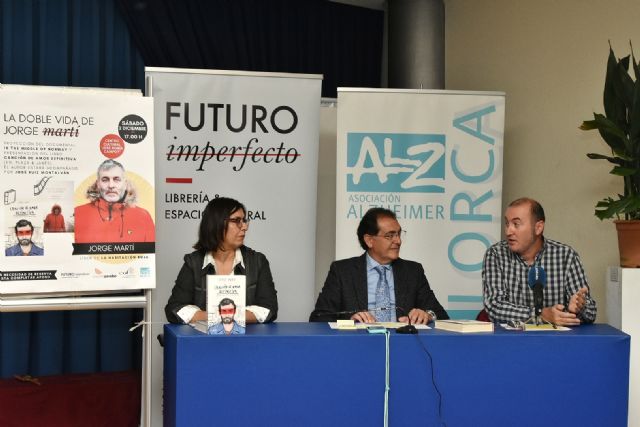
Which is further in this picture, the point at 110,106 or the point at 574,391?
the point at 110,106

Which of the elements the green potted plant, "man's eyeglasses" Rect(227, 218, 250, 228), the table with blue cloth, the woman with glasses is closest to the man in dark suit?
the woman with glasses

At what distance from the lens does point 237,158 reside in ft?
16.5

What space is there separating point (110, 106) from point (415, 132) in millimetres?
2057

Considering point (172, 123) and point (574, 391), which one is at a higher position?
point (172, 123)

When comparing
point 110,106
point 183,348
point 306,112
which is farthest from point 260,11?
point 183,348

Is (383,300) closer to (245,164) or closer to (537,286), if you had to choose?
(537,286)

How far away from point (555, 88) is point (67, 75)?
311 cm

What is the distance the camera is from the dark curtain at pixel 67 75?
5.63 metres

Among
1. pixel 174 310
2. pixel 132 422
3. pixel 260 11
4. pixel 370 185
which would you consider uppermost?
pixel 260 11

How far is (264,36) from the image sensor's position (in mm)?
6551

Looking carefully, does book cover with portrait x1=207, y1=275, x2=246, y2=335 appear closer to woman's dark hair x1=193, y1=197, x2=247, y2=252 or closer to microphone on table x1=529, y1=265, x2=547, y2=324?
woman's dark hair x1=193, y1=197, x2=247, y2=252

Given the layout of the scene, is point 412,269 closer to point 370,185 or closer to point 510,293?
point 510,293

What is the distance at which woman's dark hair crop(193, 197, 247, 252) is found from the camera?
3.86m

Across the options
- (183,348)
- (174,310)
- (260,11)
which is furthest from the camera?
(260,11)
